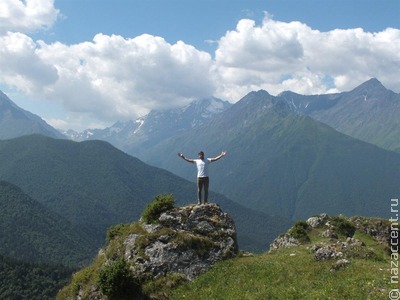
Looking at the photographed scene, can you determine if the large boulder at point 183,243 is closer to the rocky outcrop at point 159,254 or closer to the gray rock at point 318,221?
the rocky outcrop at point 159,254

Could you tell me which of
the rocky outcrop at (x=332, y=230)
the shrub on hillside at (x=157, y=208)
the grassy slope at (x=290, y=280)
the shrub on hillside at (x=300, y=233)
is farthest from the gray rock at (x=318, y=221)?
the shrub on hillside at (x=157, y=208)

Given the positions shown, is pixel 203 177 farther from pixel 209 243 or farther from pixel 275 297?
pixel 275 297

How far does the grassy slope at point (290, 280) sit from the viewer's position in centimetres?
2314

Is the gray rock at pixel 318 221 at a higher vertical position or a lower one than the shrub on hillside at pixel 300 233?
higher

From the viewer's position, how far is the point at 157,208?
118 feet

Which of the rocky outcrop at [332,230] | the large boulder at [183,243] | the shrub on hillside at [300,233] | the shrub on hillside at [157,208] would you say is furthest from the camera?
the rocky outcrop at [332,230]

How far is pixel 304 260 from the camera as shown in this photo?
98.6 feet

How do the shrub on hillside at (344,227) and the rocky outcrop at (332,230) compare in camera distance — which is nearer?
the rocky outcrop at (332,230)

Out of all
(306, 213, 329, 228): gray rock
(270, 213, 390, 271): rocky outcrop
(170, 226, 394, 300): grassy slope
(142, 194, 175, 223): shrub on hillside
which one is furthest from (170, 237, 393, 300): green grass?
(306, 213, 329, 228): gray rock

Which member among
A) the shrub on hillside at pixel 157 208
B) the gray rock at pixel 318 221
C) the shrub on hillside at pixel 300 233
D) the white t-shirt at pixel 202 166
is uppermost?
the white t-shirt at pixel 202 166

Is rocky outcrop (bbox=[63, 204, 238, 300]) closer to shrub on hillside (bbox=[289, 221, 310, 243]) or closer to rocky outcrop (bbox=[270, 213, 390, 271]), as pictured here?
rocky outcrop (bbox=[270, 213, 390, 271])

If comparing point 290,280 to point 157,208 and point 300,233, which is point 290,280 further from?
point 300,233

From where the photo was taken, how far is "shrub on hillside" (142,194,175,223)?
117 ft

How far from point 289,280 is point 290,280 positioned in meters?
0.06
